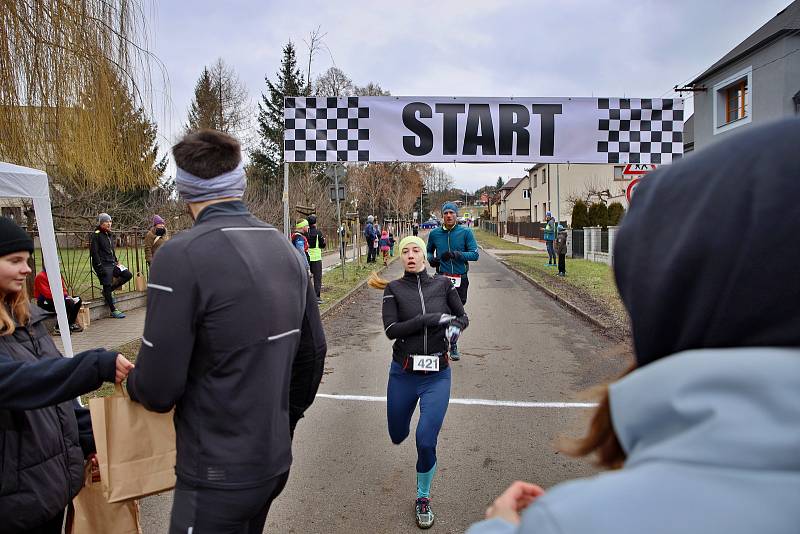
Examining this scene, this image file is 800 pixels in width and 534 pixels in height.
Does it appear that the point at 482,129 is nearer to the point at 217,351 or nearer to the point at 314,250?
the point at 314,250

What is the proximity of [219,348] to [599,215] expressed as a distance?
1133 inches

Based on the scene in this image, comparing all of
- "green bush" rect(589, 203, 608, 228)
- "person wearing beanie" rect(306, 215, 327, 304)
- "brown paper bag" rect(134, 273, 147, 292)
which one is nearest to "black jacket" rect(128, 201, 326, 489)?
"person wearing beanie" rect(306, 215, 327, 304)

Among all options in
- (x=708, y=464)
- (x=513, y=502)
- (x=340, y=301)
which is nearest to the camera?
(x=708, y=464)

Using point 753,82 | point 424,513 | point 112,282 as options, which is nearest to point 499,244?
point 753,82

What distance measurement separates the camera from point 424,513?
147 inches

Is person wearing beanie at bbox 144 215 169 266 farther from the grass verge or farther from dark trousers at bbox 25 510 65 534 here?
the grass verge

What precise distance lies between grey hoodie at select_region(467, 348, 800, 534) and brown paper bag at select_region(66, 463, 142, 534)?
2293 millimetres

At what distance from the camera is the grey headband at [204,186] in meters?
2.03

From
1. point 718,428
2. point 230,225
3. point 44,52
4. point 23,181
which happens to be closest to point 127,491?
point 230,225

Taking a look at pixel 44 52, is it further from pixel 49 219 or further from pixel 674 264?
pixel 674 264

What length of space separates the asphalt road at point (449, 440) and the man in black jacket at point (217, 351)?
1095 mm

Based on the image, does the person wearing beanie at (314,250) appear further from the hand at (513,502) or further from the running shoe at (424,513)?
the hand at (513,502)

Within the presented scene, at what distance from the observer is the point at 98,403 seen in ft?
6.77

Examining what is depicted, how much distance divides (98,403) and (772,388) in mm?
2076
